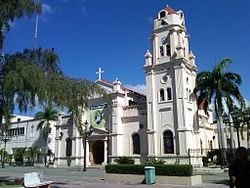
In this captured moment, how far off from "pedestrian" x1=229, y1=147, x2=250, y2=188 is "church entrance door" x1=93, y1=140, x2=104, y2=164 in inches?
1466

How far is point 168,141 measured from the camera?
3459cm

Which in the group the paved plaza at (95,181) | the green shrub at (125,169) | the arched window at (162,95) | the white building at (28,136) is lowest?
the paved plaza at (95,181)

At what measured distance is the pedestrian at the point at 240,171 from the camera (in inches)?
223

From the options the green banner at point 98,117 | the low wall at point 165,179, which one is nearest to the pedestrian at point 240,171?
the low wall at point 165,179

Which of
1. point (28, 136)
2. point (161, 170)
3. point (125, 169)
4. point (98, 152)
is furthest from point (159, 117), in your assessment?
point (28, 136)

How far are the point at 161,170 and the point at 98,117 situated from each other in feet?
78.8

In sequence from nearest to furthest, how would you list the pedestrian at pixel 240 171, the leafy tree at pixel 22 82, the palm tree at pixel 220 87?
1. the pedestrian at pixel 240 171
2. the leafy tree at pixel 22 82
3. the palm tree at pixel 220 87

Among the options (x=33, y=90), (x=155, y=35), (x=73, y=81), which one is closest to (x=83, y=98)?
(x=73, y=81)

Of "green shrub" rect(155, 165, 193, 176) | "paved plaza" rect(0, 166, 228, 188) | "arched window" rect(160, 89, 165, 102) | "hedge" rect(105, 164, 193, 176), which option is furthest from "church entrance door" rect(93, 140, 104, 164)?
"green shrub" rect(155, 165, 193, 176)

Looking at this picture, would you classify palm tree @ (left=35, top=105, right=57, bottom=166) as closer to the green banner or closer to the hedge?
the green banner

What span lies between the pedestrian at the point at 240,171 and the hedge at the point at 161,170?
1222 cm

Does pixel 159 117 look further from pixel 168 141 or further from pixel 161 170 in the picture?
pixel 161 170

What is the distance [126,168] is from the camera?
2036 centimetres

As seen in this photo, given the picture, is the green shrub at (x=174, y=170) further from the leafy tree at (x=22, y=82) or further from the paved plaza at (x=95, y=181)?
the leafy tree at (x=22, y=82)
